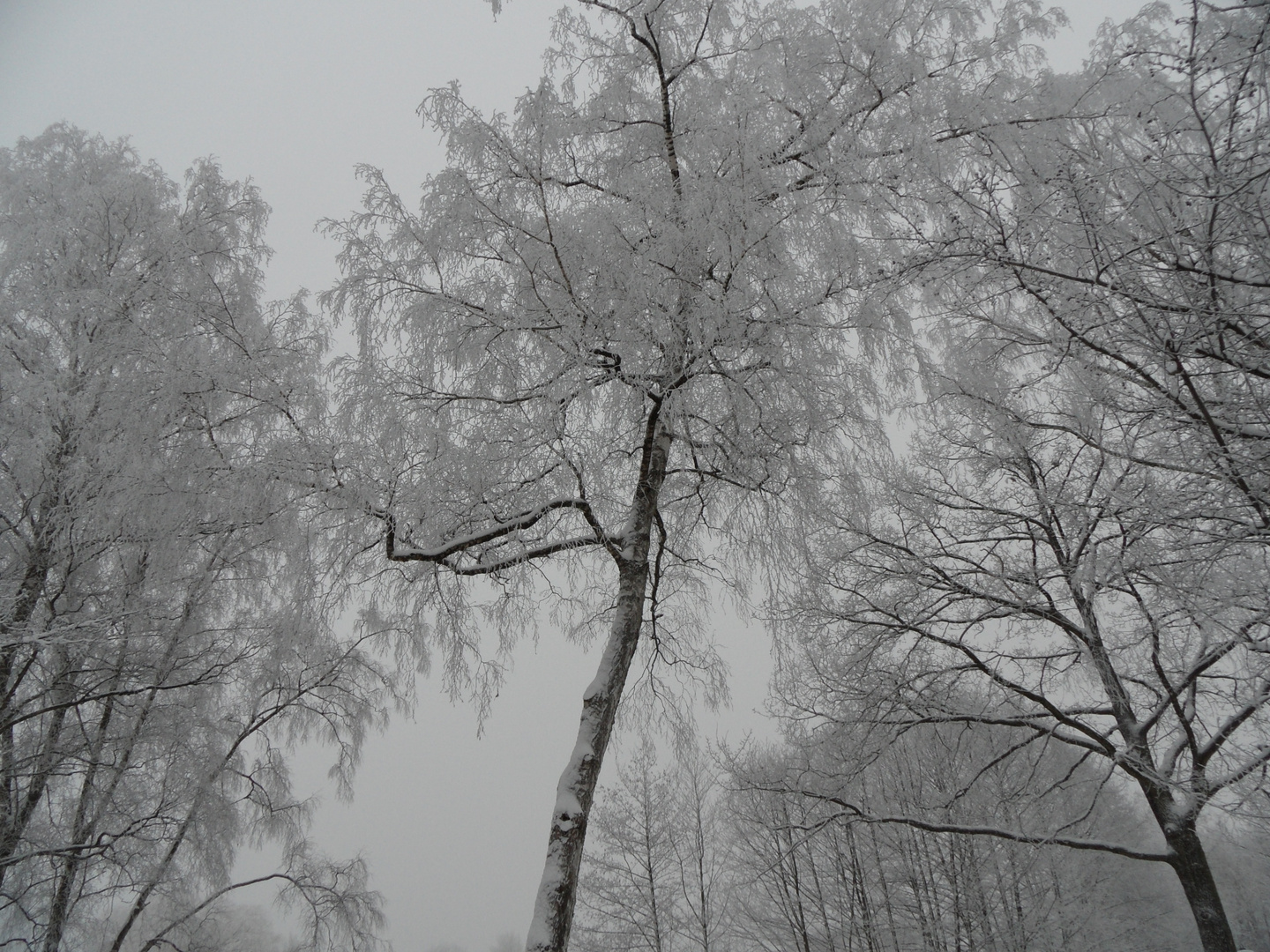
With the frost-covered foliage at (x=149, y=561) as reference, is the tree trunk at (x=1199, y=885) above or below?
below

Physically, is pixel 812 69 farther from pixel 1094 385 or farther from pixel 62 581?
pixel 62 581

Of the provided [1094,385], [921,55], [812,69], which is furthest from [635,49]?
[1094,385]

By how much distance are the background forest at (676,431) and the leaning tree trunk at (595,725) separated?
2cm

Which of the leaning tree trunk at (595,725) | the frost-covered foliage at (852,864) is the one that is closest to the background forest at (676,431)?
the leaning tree trunk at (595,725)

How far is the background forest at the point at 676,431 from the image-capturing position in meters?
2.87

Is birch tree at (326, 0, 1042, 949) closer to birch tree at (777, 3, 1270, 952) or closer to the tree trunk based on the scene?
birch tree at (777, 3, 1270, 952)

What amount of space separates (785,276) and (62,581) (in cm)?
634

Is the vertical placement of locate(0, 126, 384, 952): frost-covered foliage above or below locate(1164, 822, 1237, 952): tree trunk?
above

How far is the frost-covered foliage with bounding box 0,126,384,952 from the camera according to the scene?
13.8 feet

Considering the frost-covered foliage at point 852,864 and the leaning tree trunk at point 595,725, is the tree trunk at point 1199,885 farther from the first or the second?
the leaning tree trunk at point 595,725

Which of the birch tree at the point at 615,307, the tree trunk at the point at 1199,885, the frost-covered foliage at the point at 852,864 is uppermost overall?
the birch tree at the point at 615,307

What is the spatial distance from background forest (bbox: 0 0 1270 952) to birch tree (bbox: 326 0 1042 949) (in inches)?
1.2

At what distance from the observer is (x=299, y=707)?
7668mm

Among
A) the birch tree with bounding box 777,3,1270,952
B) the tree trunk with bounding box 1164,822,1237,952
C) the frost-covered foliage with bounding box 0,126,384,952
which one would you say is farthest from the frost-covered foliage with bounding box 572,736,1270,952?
the frost-covered foliage with bounding box 0,126,384,952
